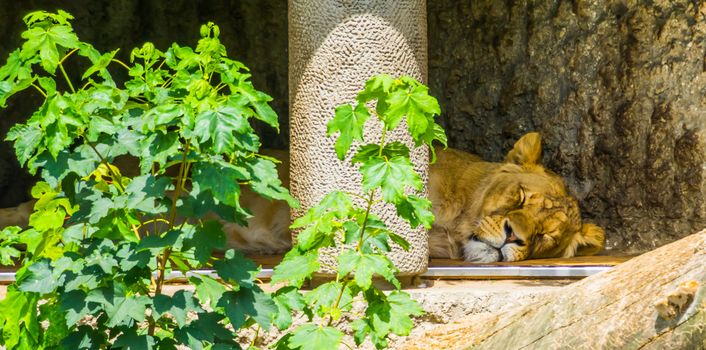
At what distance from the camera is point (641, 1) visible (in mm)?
6422

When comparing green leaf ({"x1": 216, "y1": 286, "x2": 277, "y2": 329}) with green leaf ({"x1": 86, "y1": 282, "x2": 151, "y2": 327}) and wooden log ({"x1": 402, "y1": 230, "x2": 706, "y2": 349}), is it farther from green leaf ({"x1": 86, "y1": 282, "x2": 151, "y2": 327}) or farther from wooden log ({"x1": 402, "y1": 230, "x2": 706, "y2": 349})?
wooden log ({"x1": 402, "y1": 230, "x2": 706, "y2": 349})

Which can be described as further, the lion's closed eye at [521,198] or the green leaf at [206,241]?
the lion's closed eye at [521,198]

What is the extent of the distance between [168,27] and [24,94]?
0.94 m

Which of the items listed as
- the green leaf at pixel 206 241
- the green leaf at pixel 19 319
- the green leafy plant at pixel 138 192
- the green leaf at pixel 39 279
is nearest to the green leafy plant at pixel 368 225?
the green leafy plant at pixel 138 192

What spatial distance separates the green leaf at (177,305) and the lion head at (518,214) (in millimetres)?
2843

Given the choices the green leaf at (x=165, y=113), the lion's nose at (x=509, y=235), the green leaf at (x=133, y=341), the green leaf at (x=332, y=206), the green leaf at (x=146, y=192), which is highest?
the green leaf at (x=165, y=113)

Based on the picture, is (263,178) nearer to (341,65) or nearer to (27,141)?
(27,141)

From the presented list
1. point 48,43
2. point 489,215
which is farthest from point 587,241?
point 48,43

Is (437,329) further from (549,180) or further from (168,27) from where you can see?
(168,27)

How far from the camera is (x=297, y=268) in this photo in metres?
3.53

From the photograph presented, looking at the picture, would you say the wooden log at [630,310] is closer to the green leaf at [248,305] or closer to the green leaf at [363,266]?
the green leaf at [363,266]

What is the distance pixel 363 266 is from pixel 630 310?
2.66 feet

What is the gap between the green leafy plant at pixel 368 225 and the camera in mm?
3346

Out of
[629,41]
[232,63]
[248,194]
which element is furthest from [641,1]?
[232,63]
